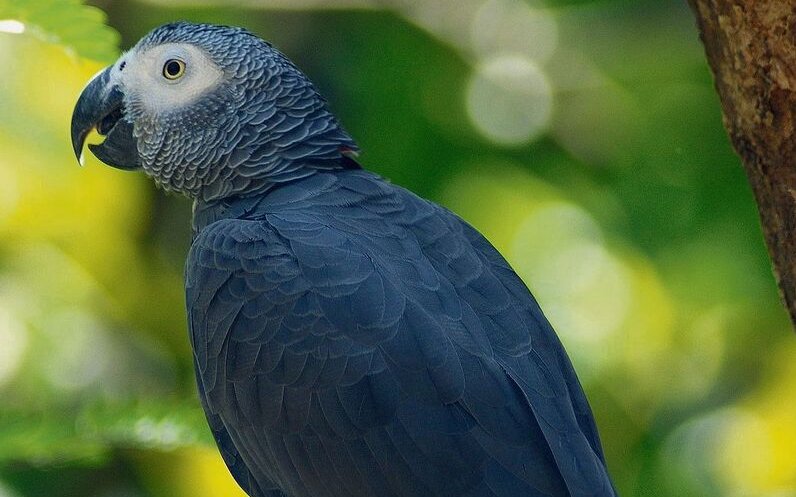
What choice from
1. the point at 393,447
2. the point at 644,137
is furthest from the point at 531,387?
the point at 644,137

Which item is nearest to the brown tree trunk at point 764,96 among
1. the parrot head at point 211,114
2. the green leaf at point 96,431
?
the parrot head at point 211,114

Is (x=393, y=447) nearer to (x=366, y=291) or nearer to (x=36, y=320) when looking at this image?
(x=366, y=291)

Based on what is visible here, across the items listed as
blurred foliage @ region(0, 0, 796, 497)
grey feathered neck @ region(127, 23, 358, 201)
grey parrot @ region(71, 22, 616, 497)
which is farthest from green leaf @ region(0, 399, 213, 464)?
blurred foliage @ region(0, 0, 796, 497)

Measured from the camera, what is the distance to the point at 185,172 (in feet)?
6.49

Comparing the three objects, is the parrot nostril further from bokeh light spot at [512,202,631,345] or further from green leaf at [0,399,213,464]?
bokeh light spot at [512,202,631,345]

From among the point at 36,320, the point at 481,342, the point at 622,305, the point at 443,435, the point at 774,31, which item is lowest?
the point at 36,320

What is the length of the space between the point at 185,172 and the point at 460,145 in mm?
1293

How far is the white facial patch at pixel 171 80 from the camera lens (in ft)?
6.42

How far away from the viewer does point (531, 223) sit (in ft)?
9.91

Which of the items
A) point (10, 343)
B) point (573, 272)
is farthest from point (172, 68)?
point (573, 272)

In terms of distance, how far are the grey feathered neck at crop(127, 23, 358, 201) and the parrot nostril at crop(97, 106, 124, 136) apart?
4cm

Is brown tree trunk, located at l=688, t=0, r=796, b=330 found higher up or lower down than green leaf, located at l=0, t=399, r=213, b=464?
higher up

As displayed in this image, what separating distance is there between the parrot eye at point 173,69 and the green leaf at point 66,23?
1.39 feet

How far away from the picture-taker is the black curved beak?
1.99 metres
